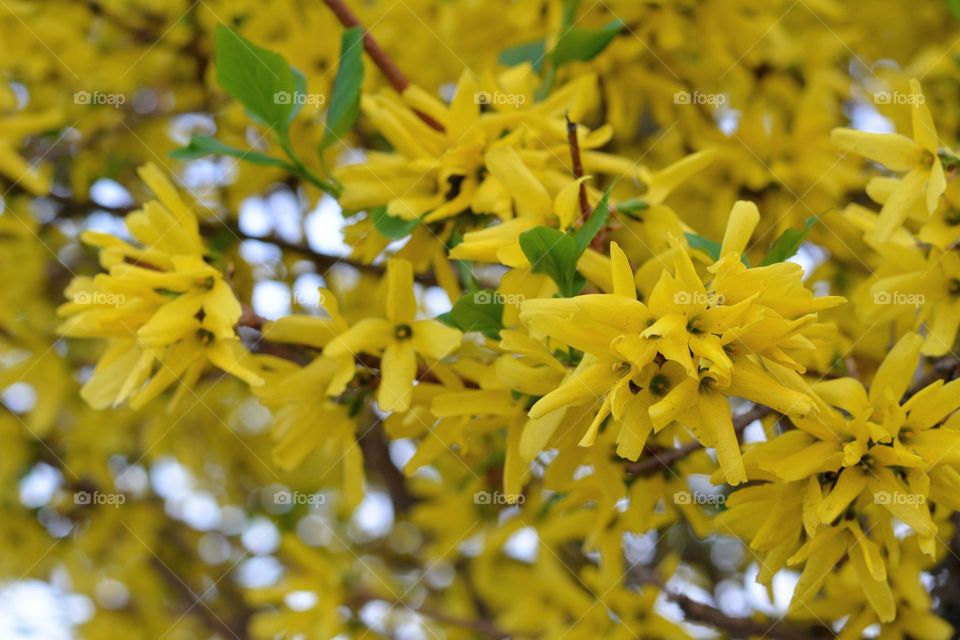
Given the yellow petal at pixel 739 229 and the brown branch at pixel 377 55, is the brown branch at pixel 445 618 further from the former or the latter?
the yellow petal at pixel 739 229

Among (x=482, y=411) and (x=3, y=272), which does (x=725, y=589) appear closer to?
(x=482, y=411)

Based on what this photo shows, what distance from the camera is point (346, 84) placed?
1584mm

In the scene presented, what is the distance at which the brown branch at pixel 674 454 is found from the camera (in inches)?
51.3

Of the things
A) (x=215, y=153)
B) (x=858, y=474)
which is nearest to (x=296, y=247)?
(x=215, y=153)

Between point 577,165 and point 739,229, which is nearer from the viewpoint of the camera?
point 739,229

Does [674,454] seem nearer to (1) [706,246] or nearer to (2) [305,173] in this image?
(1) [706,246]

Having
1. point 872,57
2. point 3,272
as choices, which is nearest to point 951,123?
point 872,57

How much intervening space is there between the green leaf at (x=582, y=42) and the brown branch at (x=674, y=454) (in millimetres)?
692

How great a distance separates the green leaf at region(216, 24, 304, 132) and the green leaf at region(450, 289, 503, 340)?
499 millimetres

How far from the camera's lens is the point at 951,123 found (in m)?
2.54

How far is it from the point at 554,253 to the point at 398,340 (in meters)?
0.35

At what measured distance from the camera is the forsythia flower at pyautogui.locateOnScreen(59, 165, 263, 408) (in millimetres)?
1344

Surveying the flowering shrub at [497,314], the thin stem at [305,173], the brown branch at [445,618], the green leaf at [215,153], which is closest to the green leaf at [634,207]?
the flowering shrub at [497,314]

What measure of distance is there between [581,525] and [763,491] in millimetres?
642
